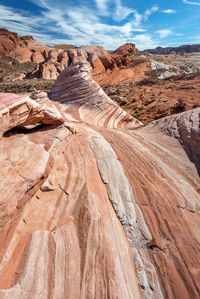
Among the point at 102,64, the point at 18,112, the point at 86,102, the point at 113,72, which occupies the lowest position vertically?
the point at 18,112

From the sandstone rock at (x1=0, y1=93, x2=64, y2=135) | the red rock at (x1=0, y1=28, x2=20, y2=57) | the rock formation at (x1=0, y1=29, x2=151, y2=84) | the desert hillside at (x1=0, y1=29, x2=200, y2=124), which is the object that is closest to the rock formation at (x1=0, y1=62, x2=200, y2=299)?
the sandstone rock at (x1=0, y1=93, x2=64, y2=135)

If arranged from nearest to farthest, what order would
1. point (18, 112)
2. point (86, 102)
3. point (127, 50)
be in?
1. point (18, 112)
2. point (86, 102)
3. point (127, 50)

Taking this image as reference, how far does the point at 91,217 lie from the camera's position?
243 cm

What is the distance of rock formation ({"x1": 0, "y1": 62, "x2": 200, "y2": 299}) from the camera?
198 cm

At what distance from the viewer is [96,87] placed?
8039 millimetres

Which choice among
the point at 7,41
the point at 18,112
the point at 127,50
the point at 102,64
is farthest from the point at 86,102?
the point at 7,41

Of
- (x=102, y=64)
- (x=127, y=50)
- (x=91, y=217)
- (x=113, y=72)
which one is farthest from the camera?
(x=127, y=50)

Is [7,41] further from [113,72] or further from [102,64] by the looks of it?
[113,72]

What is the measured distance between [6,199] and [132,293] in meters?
2.13

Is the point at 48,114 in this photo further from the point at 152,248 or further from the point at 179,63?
the point at 179,63

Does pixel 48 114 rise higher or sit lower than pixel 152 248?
higher

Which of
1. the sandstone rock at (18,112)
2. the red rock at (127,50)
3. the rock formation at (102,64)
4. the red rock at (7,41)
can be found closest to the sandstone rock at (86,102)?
the sandstone rock at (18,112)

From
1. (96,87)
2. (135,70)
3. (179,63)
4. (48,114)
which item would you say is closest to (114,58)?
(135,70)

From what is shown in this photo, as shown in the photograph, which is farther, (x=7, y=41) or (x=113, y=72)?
(x=7, y=41)
